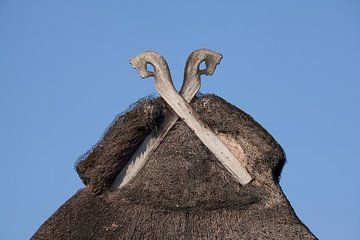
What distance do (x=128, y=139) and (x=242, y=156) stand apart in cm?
101

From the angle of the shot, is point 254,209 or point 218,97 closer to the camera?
point 254,209

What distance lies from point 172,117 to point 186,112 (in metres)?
0.14

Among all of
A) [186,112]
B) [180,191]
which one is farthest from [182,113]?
[180,191]

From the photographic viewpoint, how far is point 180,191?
8.98m

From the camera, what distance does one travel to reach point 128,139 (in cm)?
921

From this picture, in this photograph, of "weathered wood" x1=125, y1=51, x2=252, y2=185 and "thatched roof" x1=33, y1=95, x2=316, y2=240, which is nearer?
"thatched roof" x1=33, y1=95, x2=316, y2=240

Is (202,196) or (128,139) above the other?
(128,139)

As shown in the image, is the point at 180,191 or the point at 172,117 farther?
the point at 172,117

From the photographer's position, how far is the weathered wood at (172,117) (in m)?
9.25

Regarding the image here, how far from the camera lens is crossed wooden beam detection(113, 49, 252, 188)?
9211 millimetres

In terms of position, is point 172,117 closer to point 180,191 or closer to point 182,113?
point 182,113

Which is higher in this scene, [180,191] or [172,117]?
Result: [172,117]

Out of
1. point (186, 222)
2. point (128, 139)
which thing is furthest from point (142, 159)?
point (186, 222)

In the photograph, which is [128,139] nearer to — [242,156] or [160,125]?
[160,125]
